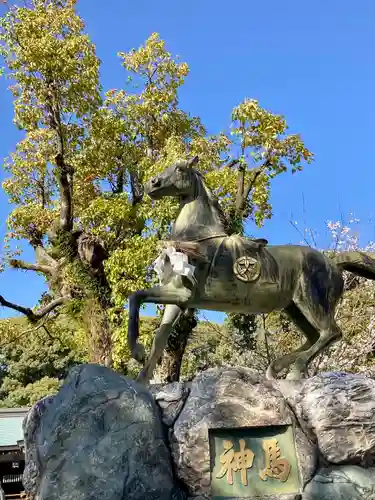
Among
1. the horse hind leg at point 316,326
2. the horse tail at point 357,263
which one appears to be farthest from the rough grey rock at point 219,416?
the horse tail at point 357,263

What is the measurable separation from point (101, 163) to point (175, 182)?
10.6m

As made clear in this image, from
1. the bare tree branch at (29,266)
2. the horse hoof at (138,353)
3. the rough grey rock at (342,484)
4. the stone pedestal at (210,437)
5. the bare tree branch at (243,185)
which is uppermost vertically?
the bare tree branch at (243,185)

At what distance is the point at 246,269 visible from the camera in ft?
17.9

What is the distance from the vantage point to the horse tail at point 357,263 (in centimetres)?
602

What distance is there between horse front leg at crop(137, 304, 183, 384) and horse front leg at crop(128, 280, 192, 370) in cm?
7

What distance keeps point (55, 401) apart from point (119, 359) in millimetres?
7471

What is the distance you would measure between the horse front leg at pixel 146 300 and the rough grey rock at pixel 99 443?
0.37 m

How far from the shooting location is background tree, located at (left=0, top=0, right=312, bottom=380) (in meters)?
12.9

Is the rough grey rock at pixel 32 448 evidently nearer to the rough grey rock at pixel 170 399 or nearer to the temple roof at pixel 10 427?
the rough grey rock at pixel 170 399

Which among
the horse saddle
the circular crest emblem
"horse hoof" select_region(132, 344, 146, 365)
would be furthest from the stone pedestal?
Answer: the horse saddle

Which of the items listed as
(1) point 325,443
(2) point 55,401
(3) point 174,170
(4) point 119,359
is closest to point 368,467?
(1) point 325,443

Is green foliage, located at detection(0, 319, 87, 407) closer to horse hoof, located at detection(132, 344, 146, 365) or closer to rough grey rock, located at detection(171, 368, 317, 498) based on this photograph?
horse hoof, located at detection(132, 344, 146, 365)

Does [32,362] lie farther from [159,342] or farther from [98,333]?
[159,342]

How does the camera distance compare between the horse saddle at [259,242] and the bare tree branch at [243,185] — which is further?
the bare tree branch at [243,185]
